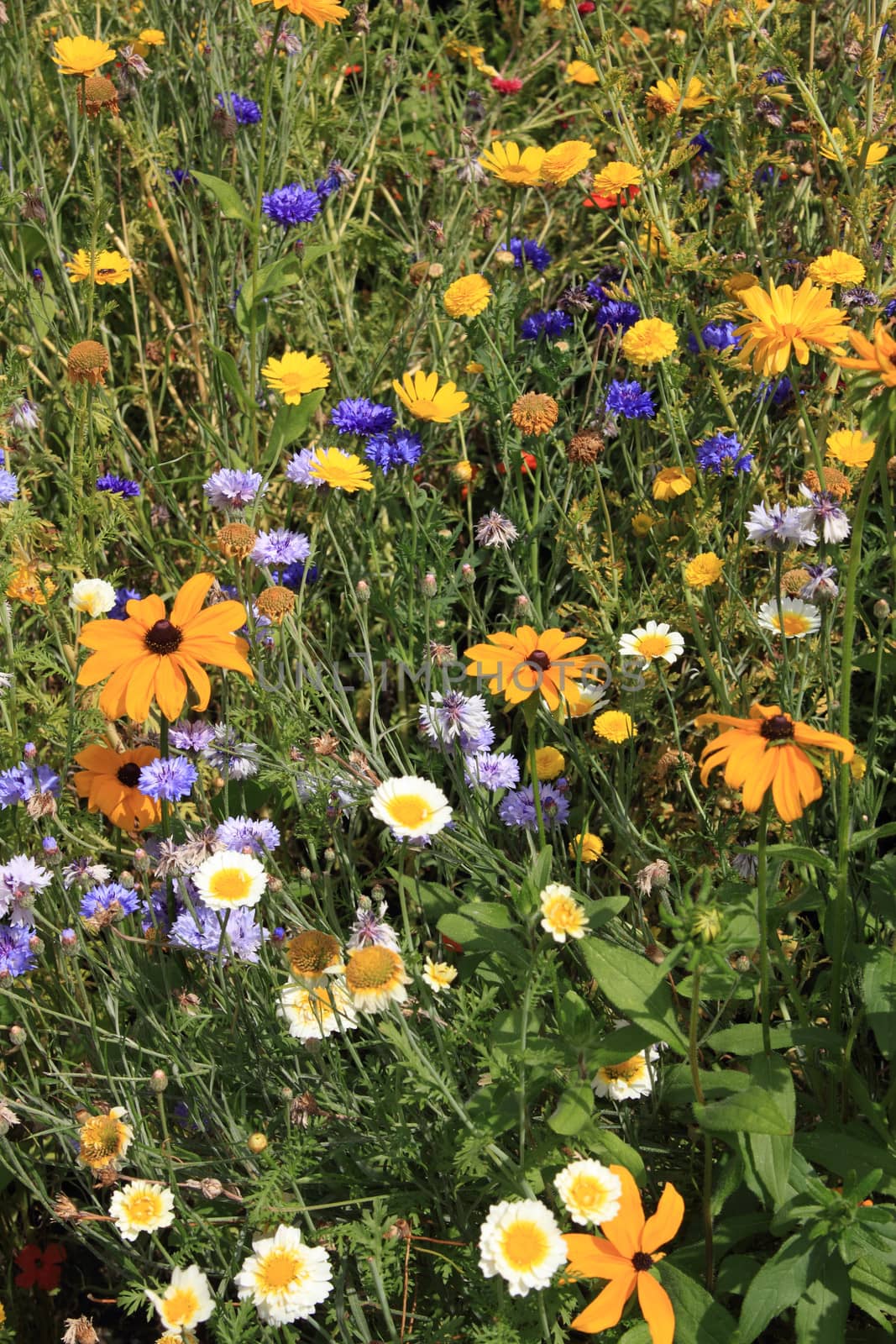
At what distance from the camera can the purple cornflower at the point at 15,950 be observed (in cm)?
167

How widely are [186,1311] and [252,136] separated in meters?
2.49

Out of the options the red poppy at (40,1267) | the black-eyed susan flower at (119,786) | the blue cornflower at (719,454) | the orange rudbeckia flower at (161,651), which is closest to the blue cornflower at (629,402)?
the blue cornflower at (719,454)

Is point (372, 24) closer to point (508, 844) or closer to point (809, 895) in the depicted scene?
point (508, 844)

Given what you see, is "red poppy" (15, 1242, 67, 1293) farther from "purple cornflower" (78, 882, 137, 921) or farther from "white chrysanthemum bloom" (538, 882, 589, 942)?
"white chrysanthemum bloom" (538, 882, 589, 942)

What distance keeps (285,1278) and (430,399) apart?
1468 mm

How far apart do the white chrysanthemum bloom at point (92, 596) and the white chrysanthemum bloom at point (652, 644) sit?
31.2 inches

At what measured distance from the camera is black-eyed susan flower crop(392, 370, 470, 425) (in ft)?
7.09

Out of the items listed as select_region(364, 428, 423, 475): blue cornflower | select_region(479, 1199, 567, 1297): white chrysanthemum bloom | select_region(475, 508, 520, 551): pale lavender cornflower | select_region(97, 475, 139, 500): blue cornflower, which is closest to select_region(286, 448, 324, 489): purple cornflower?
select_region(364, 428, 423, 475): blue cornflower

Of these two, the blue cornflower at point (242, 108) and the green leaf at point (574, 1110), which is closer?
the green leaf at point (574, 1110)

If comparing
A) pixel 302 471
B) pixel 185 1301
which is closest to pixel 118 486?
pixel 302 471

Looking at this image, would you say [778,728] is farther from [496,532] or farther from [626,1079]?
[496,532]

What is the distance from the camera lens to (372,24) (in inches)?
129

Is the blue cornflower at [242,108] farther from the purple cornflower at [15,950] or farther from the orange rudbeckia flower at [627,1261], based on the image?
the orange rudbeckia flower at [627,1261]

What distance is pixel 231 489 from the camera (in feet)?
6.58
